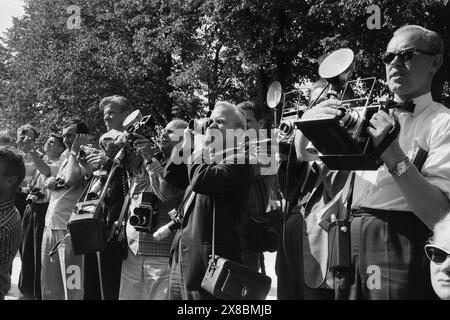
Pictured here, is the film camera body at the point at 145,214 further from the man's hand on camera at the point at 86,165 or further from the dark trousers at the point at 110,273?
the man's hand on camera at the point at 86,165

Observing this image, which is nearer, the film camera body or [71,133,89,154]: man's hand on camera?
the film camera body

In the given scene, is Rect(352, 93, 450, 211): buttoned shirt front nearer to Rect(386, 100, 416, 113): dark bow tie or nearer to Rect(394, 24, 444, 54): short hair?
Rect(386, 100, 416, 113): dark bow tie

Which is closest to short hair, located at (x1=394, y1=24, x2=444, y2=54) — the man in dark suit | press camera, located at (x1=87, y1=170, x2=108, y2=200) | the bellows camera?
the man in dark suit

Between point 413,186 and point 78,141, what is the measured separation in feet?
11.3

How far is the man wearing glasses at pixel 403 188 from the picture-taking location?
1988 millimetres

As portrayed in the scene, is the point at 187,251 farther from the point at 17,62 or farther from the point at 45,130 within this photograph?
the point at 17,62

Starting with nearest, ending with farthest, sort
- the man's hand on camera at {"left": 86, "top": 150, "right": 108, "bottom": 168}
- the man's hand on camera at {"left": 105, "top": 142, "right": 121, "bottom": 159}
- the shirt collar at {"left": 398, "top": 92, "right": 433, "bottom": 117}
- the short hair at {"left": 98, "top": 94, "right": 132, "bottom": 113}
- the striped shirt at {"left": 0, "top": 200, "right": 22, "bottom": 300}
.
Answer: the shirt collar at {"left": 398, "top": 92, "right": 433, "bottom": 117} < the striped shirt at {"left": 0, "top": 200, "right": 22, "bottom": 300} < the man's hand on camera at {"left": 105, "top": 142, "right": 121, "bottom": 159} < the man's hand on camera at {"left": 86, "top": 150, "right": 108, "bottom": 168} < the short hair at {"left": 98, "top": 94, "right": 132, "bottom": 113}

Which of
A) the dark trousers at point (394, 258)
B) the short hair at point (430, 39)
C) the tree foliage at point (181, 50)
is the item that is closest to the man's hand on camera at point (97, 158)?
the dark trousers at point (394, 258)

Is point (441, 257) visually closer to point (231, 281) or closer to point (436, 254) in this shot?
point (436, 254)

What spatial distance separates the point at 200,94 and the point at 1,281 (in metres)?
15.6

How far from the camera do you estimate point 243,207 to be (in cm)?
334

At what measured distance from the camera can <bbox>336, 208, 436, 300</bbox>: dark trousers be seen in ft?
7.15

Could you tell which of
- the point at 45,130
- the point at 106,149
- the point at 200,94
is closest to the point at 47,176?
the point at 106,149

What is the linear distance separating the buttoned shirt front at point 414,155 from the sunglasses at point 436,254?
21 cm
